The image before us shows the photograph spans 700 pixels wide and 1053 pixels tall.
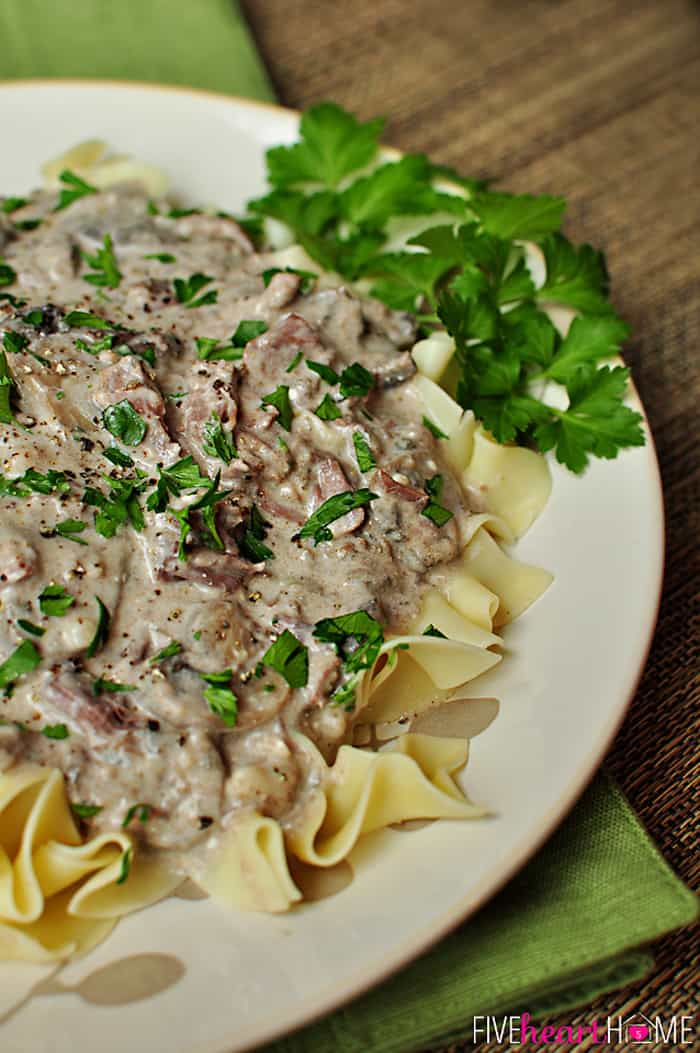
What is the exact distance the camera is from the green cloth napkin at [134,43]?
264 inches

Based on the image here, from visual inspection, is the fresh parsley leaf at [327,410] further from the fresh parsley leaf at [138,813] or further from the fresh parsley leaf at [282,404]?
the fresh parsley leaf at [138,813]

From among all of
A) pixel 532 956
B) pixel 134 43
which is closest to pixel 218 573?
pixel 532 956

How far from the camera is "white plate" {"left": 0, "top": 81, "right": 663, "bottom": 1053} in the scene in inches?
124

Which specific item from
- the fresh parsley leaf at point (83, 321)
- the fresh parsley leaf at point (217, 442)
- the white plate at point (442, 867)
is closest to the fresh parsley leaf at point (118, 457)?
the fresh parsley leaf at point (217, 442)

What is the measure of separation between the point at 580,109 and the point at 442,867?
18.4ft

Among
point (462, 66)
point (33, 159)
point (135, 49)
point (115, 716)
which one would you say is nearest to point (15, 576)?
point (115, 716)

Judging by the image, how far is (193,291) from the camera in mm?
4945

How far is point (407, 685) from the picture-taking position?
4230 mm

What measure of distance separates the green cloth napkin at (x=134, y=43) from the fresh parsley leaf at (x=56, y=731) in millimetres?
4426

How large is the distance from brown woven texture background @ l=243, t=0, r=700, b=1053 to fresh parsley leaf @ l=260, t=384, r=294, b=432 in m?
1.97

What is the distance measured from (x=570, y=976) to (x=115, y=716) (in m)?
1.73

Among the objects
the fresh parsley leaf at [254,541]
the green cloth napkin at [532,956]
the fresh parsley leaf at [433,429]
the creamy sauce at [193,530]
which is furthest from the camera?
the fresh parsley leaf at [433,429]

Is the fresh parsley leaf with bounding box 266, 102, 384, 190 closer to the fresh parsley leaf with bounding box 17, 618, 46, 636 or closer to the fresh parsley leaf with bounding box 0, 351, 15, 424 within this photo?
the fresh parsley leaf with bounding box 0, 351, 15, 424

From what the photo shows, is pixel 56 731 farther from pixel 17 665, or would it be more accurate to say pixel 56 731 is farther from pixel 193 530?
pixel 193 530
